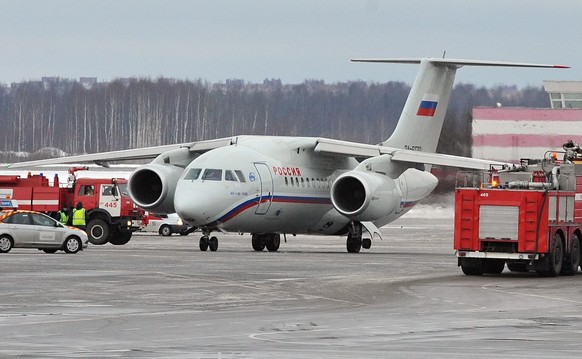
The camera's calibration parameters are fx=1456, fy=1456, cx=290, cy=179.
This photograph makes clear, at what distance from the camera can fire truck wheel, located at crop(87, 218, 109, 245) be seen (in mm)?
51062

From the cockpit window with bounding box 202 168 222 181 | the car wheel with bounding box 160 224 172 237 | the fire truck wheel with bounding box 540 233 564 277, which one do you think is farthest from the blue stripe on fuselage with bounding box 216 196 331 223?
the car wheel with bounding box 160 224 172 237

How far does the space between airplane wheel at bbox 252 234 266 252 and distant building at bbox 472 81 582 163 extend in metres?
28.7

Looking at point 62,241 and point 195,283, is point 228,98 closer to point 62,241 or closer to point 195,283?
point 62,241

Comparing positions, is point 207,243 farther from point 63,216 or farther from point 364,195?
point 63,216

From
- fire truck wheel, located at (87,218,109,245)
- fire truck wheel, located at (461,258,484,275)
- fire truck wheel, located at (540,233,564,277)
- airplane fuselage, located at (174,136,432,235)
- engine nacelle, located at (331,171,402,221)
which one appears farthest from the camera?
fire truck wheel, located at (87,218,109,245)

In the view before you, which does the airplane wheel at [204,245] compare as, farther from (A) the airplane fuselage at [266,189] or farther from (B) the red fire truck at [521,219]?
(B) the red fire truck at [521,219]

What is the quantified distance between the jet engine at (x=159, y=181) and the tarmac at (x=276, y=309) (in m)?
7.26

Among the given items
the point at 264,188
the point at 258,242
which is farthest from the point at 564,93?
the point at 264,188

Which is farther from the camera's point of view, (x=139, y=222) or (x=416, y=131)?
(x=139, y=222)

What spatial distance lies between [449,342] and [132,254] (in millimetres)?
23448

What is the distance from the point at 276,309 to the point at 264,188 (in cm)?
2070

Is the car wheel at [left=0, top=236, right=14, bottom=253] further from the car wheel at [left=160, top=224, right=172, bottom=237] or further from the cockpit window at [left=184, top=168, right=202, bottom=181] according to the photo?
the car wheel at [left=160, top=224, right=172, bottom=237]

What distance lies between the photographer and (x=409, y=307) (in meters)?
22.5

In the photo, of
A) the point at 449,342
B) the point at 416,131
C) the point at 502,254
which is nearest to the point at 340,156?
the point at 416,131
